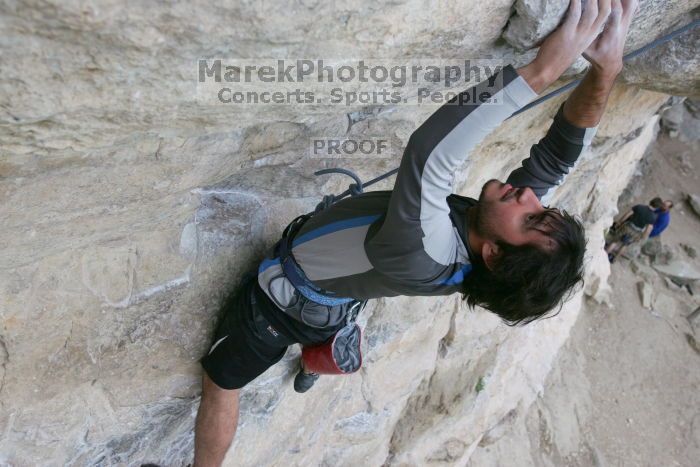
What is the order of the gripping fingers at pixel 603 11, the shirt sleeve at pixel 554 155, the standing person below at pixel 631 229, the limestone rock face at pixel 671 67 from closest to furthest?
1. the gripping fingers at pixel 603 11
2. the shirt sleeve at pixel 554 155
3. the limestone rock face at pixel 671 67
4. the standing person below at pixel 631 229

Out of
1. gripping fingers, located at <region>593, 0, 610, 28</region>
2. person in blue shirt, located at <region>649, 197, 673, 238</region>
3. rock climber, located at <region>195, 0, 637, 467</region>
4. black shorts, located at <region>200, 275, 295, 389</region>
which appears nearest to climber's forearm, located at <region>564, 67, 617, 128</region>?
rock climber, located at <region>195, 0, 637, 467</region>

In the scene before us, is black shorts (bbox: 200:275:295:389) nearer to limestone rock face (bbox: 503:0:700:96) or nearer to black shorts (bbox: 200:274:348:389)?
black shorts (bbox: 200:274:348:389)

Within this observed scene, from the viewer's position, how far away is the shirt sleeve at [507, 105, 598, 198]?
2.41m

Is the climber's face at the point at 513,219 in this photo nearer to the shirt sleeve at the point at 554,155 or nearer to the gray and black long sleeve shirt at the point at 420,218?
the gray and black long sleeve shirt at the point at 420,218

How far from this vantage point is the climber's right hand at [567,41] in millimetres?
1814

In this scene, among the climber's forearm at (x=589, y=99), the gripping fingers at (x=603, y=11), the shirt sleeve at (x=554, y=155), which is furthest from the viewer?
the shirt sleeve at (x=554, y=155)

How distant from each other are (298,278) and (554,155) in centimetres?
121

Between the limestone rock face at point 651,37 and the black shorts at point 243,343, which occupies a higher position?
the limestone rock face at point 651,37

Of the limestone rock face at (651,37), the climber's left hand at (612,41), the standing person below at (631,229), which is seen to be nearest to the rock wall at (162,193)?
the limestone rock face at (651,37)

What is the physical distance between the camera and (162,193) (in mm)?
2127

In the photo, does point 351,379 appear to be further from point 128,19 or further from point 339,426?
point 128,19

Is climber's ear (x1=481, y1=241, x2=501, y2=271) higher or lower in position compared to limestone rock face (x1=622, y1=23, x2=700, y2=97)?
lower

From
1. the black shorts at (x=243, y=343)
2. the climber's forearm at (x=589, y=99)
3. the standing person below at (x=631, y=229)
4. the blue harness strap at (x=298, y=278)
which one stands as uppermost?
the climber's forearm at (x=589, y=99)

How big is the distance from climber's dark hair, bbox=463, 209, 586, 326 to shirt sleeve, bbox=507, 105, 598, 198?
18.1 inches
